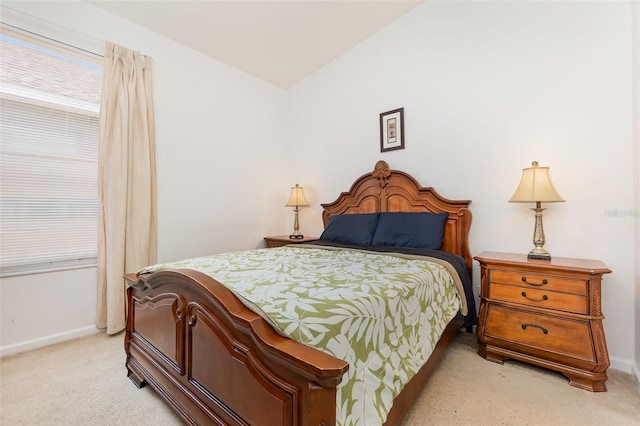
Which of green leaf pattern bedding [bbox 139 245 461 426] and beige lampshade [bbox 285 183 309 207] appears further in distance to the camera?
beige lampshade [bbox 285 183 309 207]

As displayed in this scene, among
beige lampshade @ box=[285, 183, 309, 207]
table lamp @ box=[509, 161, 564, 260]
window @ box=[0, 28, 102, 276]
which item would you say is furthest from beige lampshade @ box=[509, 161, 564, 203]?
window @ box=[0, 28, 102, 276]

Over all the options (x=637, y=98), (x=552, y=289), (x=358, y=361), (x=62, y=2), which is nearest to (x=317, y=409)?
(x=358, y=361)

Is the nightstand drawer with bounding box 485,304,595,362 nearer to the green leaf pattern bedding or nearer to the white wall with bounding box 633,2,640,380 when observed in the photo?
the green leaf pattern bedding

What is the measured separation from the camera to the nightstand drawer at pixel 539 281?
162 centimetres

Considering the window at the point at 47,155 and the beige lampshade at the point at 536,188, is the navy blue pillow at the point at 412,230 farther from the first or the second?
the window at the point at 47,155

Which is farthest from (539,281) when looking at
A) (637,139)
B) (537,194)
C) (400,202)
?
(400,202)

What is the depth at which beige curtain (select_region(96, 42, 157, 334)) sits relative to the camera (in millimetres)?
2451

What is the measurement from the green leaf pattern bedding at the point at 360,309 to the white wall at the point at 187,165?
142 centimetres

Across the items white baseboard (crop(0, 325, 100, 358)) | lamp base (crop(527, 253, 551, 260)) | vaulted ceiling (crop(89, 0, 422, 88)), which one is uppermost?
vaulted ceiling (crop(89, 0, 422, 88))

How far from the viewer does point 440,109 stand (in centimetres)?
263

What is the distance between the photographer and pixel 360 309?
1.03m

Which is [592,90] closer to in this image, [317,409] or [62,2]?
[317,409]

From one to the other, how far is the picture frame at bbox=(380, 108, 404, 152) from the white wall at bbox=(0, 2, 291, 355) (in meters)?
1.65

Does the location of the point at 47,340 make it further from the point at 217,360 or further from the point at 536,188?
the point at 536,188
